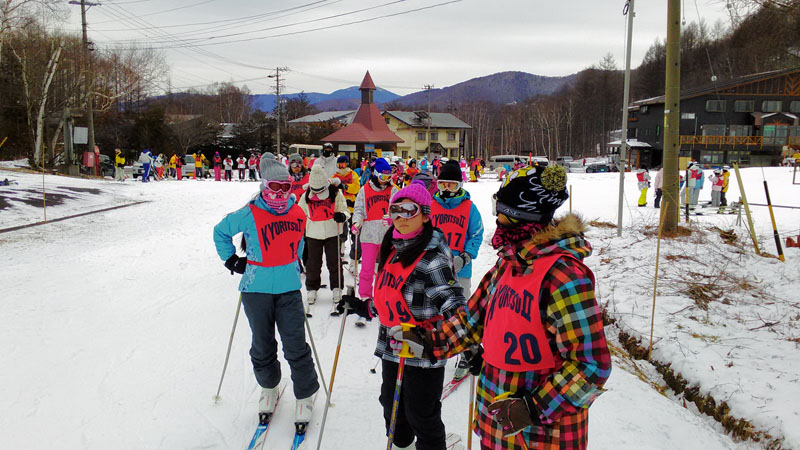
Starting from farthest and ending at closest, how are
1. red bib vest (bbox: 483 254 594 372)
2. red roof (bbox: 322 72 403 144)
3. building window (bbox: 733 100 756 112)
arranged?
red roof (bbox: 322 72 403 144)
building window (bbox: 733 100 756 112)
red bib vest (bbox: 483 254 594 372)

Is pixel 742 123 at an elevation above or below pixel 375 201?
above

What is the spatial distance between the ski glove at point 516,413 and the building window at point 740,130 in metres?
59.9

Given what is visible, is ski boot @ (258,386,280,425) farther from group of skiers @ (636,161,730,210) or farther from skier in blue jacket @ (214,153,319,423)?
group of skiers @ (636,161,730,210)

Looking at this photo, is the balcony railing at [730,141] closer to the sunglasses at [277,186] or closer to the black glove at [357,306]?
the sunglasses at [277,186]

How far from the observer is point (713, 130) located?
50.1m

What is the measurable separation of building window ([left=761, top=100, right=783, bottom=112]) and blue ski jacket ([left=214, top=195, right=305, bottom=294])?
202ft

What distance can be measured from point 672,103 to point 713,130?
164 feet

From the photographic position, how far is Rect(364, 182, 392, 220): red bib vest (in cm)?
675

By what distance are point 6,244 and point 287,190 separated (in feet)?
32.1

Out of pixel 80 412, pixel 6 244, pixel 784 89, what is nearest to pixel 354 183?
pixel 80 412

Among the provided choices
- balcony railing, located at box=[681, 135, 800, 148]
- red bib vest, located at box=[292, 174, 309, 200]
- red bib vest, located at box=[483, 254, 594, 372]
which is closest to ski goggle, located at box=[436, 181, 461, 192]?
red bib vest, located at box=[483, 254, 594, 372]

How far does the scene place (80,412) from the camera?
4.09 m

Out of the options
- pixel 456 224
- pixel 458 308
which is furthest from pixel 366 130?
pixel 458 308

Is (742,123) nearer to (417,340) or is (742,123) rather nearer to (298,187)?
(298,187)
